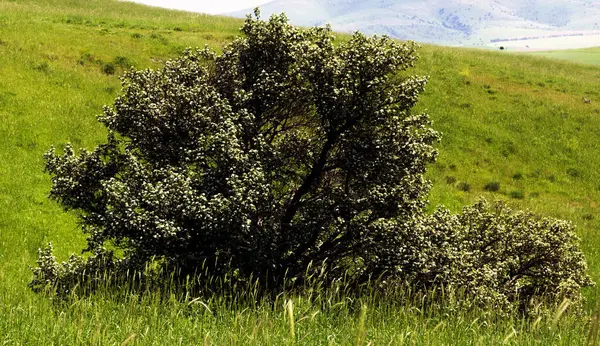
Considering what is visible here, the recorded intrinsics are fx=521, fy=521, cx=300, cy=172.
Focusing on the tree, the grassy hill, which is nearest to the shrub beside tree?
the tree

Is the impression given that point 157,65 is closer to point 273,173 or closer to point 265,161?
point 273,173

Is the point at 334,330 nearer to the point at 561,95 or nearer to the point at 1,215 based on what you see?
the point at 1,215

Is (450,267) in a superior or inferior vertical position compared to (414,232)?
inferior

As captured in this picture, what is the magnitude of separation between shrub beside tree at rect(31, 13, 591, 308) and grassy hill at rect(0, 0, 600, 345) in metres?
2.81

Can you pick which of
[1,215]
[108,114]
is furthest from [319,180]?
[1,215]

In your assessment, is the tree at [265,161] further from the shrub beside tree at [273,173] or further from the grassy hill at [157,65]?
the grassy hill at [157,65]

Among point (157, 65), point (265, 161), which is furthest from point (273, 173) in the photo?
point (157, 65)

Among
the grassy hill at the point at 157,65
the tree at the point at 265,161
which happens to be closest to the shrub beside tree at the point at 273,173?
the tree at the point at 265,161

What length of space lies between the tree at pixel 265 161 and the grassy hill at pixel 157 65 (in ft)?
9.41

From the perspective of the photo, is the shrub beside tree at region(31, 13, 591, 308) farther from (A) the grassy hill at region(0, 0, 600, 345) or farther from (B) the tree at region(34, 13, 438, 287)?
(A) the grassy hill at region(0, 0, 600, 345)

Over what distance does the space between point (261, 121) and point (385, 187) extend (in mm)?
4131

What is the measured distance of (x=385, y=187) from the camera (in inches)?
524

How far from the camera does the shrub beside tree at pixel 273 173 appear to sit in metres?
12.6

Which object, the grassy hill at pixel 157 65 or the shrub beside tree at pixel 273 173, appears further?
the shrub beside tree at pixel 273 173
